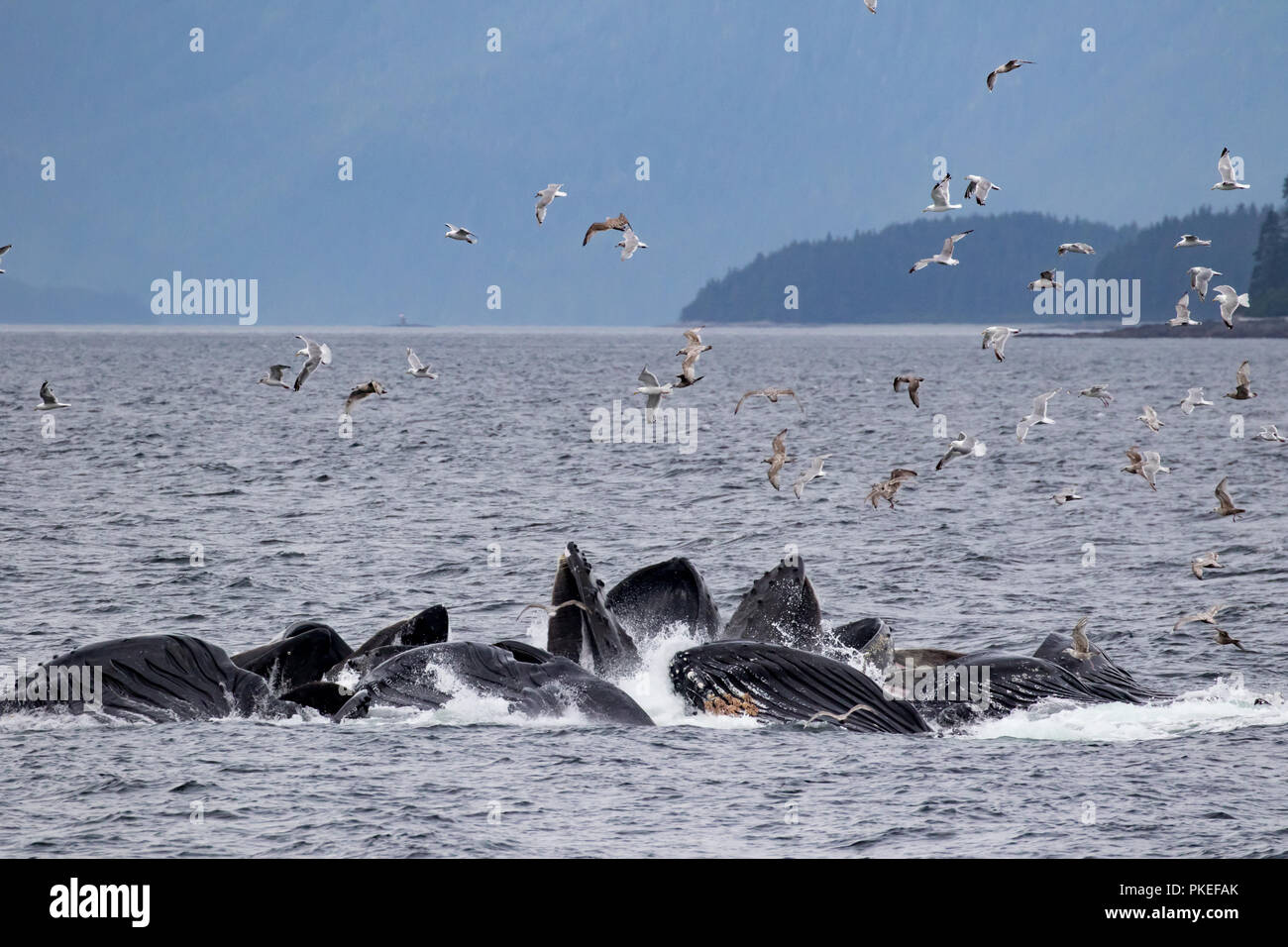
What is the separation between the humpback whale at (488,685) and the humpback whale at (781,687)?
0.75 meters

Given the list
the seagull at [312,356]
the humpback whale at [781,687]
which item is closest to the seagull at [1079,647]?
the humpback whale at [781,687]

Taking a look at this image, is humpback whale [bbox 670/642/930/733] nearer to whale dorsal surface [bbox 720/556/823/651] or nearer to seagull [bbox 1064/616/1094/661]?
whale dorsal surface [bbox 720/556/823/651]

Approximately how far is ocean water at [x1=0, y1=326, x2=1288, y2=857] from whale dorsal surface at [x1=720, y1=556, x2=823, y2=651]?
3.62 ft

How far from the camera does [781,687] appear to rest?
17.5m

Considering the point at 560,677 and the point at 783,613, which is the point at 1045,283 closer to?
the point at 783,613

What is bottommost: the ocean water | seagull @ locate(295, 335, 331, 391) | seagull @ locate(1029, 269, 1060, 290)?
the ocean water

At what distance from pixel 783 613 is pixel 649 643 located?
5.42 ft

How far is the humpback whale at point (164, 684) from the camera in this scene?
56.0ft

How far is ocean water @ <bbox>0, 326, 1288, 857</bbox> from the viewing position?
14.1 meters

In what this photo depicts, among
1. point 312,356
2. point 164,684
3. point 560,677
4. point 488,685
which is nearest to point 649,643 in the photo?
point 560,677

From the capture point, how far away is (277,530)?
115 ft

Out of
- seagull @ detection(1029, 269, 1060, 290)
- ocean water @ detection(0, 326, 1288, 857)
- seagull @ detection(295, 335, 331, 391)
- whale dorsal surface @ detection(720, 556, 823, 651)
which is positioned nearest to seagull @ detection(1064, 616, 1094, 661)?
ocean water @ detection(0, 326, 1288, 857)

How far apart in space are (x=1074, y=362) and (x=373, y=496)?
5619 inches
